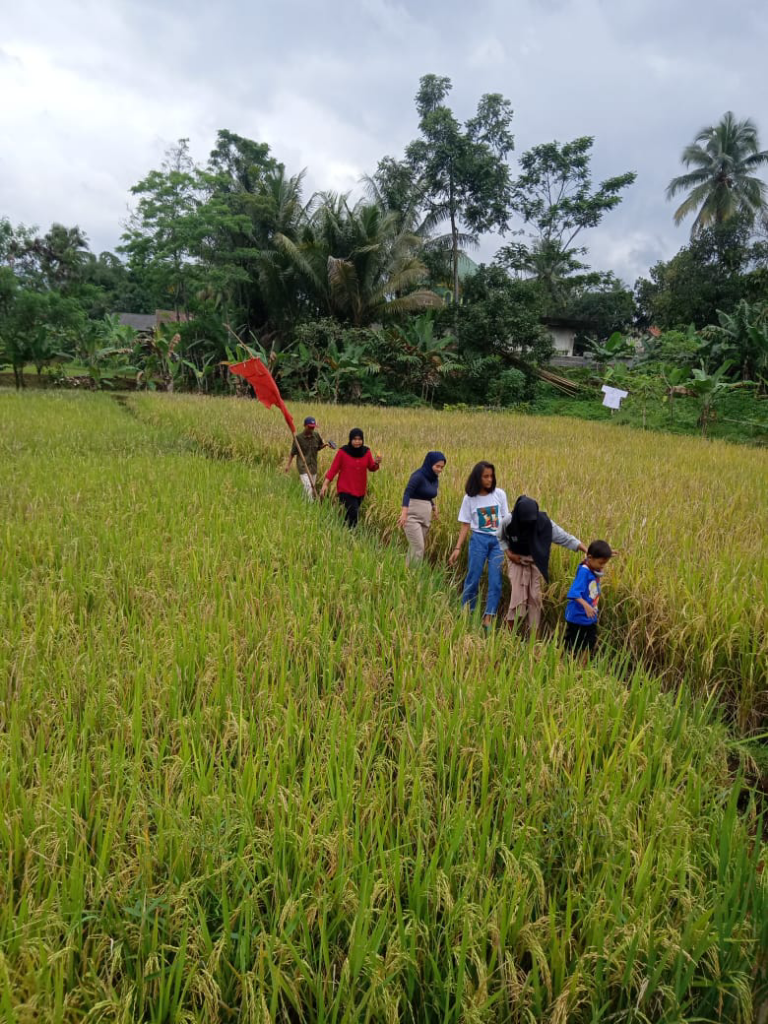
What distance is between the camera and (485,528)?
3756 millimetres

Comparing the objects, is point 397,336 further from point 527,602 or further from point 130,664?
point 130,664

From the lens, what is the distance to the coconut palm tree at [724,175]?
21672 mm

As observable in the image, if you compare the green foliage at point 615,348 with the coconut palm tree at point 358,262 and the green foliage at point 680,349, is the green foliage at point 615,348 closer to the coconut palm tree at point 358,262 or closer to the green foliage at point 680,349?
the green foliage at point 680,349

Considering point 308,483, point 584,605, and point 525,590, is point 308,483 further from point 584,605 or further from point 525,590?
point 584,605

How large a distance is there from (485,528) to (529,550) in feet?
1.41

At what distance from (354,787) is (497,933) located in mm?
551

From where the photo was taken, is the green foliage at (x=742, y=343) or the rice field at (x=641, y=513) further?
the green foliage at (x=742, y=343)

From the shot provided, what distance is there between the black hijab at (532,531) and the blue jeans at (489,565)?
35 cm

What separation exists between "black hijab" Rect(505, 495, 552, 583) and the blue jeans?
347 mm

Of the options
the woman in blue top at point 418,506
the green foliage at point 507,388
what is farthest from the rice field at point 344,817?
the green foliage at point 507,388

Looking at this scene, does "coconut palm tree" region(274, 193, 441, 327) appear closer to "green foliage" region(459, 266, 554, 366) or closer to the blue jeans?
"green foliage" region(459, 266, 554, 366)

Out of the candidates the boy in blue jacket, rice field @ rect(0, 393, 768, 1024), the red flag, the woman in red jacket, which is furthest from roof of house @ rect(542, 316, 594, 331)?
rice field @ rect(0, 393, 768, 1024)

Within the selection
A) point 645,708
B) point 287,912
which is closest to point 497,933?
point 287,912

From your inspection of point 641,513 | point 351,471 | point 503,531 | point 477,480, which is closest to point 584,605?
point 503,531
